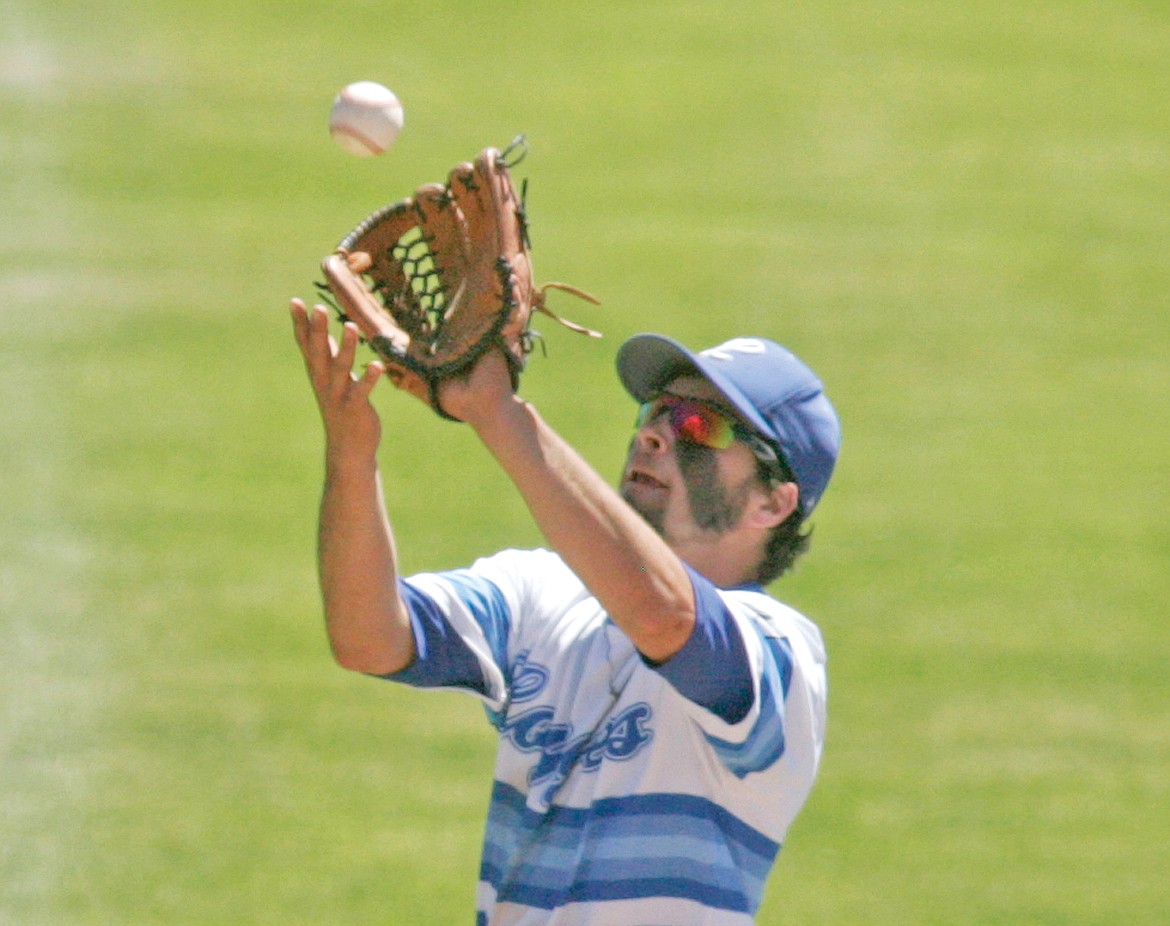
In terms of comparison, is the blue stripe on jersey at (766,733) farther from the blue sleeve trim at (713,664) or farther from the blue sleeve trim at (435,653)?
the blue sleeve trim at (435,653)

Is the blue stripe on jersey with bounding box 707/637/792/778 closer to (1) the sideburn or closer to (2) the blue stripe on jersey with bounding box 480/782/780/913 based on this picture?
(2) the blue stripe on jersey with bounding box 480/782/780/913

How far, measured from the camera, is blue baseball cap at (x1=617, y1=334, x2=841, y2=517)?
13.4 ft

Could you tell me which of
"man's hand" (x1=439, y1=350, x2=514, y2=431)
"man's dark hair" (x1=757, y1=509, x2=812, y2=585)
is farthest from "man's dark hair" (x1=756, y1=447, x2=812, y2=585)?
"man's hand" (x1=439, y1=350, x2=514, y2=431)

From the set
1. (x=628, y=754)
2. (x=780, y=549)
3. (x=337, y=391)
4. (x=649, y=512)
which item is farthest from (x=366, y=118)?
(x=628, y=754)

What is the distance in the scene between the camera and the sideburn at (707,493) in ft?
13.2

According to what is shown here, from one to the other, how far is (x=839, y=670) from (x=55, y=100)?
695 cm

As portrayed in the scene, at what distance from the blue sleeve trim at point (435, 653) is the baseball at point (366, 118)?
1126mm

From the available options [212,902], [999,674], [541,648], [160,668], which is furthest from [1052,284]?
[541,648]

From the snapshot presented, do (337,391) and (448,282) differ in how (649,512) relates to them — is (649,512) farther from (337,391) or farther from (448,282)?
(337,391)

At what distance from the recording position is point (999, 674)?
8578 mm

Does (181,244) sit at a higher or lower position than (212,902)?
higher

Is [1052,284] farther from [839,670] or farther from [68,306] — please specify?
[68,306]

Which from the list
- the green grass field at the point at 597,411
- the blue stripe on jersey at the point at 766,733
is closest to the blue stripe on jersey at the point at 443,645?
the blue stripe on jersey at the point at 766,733

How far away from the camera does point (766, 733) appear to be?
3.53m
